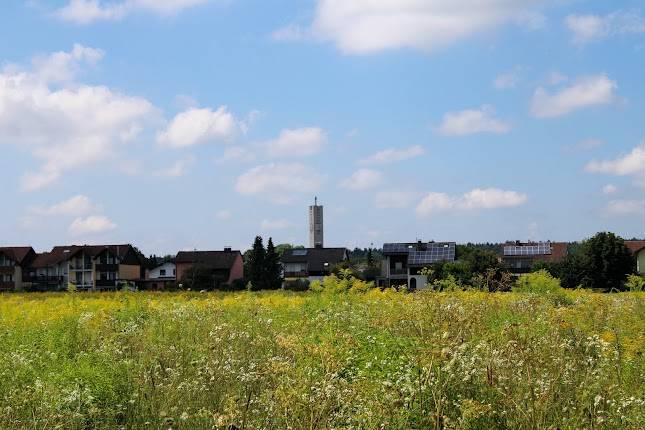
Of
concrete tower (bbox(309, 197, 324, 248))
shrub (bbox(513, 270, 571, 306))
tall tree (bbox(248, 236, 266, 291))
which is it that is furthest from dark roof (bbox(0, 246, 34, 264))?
shrub (bbox(513, 270, 571, 306))

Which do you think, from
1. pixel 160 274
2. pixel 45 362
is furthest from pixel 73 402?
pixel 160 274

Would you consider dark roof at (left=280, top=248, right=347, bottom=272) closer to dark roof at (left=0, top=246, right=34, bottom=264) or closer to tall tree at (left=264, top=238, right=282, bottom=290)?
tall tree at (left=264, top=238, right=282, bottom=290)

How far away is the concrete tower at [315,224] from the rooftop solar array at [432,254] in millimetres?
47802

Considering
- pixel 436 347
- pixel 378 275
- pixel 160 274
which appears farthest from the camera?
pixel 160 274

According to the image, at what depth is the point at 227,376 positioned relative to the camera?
Answer: 299 inches

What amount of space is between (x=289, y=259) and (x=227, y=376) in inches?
3187

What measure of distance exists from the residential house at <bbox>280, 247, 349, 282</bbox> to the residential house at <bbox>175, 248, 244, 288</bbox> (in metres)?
7.05

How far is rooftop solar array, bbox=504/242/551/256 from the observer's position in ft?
277

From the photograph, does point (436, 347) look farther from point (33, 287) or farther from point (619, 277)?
point (33, 287)

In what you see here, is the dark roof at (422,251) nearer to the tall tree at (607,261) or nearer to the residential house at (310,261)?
the residential house at (310,261)

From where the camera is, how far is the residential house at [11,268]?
80.2m

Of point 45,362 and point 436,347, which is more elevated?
point 436,347

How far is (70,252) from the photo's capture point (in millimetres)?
81188

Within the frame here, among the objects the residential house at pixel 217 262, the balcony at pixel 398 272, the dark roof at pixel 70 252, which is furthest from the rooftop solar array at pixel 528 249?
the dark roof at pixel 70 252
